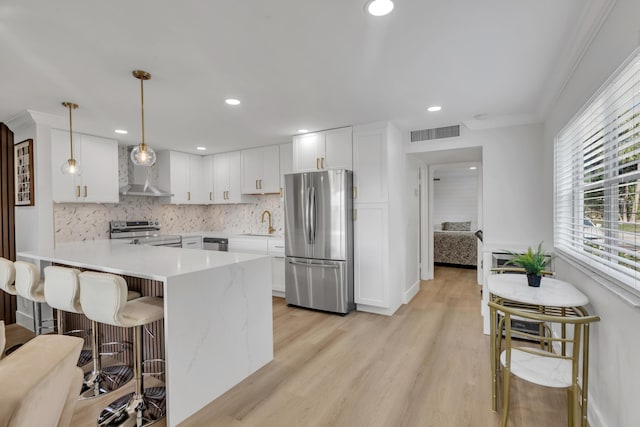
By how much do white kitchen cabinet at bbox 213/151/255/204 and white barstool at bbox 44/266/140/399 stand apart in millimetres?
3040

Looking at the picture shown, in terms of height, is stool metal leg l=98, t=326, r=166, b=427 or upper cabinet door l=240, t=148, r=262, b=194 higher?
upper cabinet door l=240, t=148, r=262, b=194

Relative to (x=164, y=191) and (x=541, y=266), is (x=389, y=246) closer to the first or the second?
(x=541, y=266)

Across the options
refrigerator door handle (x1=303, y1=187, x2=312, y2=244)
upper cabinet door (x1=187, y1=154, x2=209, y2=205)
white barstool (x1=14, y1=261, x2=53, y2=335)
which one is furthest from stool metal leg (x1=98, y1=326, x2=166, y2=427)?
upper cabinet door (x1=187, y1=154, x2=209, y2=205)

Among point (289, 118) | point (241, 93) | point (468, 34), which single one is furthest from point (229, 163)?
point (468, 34)

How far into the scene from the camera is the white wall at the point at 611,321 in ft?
4.44

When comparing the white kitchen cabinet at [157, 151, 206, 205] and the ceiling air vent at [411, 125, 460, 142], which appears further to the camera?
the white kitchen cabinet at [157, 151, 206, 205]

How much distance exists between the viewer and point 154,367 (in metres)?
2.52

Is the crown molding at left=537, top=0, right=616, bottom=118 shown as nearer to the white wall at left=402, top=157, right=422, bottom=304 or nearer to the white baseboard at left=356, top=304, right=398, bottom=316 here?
the white wall at left=402, top=157, right=422, bottom=304

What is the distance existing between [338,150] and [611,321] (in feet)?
9.96

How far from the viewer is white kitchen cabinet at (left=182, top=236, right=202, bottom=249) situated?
16.9ft

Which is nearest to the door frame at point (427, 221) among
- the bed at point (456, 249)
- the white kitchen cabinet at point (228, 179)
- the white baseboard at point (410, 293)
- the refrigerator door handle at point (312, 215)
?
the white baseboard at point (410, 293)

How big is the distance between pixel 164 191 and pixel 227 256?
329 cm

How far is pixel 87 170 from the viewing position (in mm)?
4113

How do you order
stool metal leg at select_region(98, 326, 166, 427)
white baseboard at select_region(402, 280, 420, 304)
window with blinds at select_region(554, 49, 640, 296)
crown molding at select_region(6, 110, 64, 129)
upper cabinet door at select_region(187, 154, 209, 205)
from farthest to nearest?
upper cabinet door at select_region(187, 154, 209, 205), white baseboard at select_region(402, 280, 420, 304), crown molding at select_region(6, 110, 64, 129), stool metal leg at select_region(98, 326, 166, 427), window with blinds at select_region(554, 49, 640, 296)
